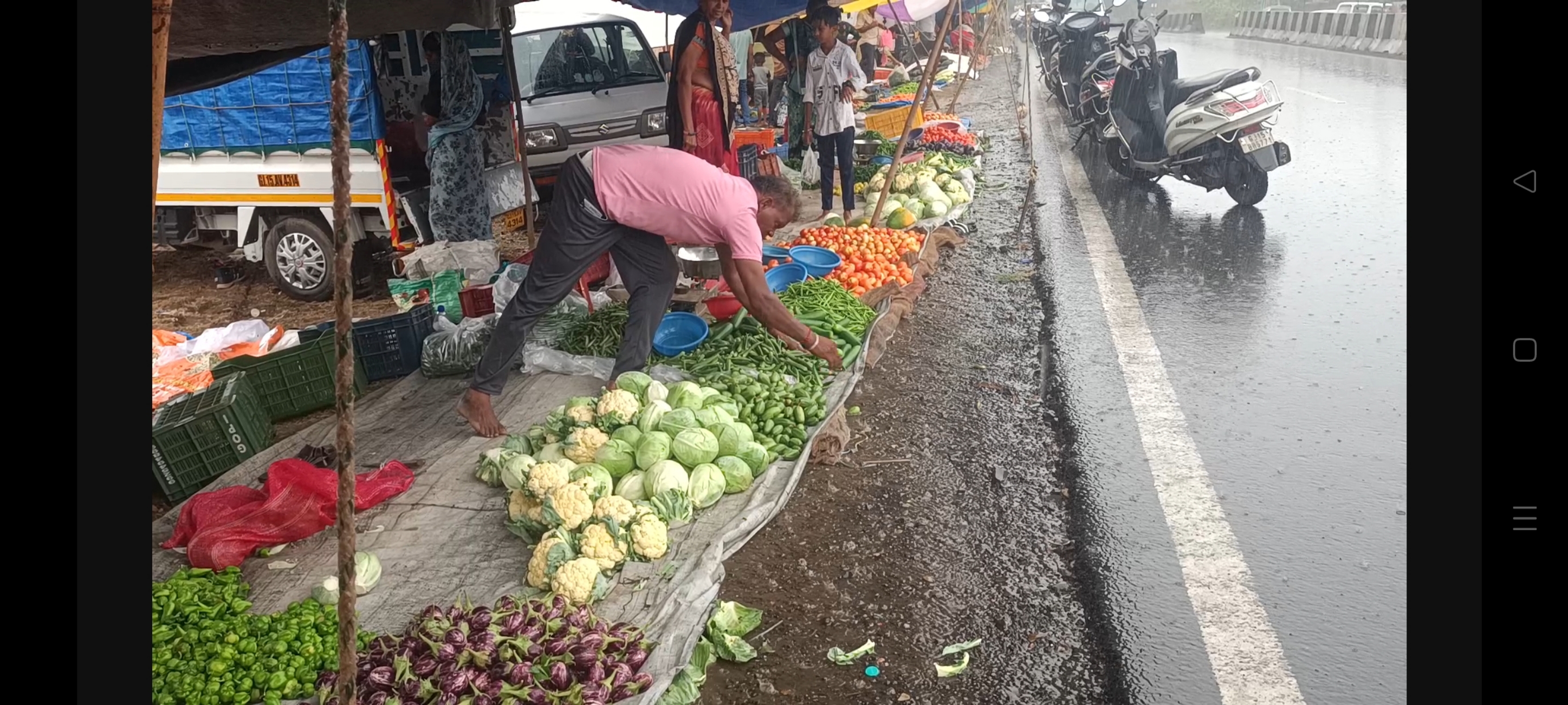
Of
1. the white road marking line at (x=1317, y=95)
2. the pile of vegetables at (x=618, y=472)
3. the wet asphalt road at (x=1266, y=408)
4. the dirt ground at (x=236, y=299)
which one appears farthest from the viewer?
the white road marking line at (x=1317, y=95)

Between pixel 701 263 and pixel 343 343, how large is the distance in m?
4.59

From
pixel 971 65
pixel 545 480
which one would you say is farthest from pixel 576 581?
pixel 971 65

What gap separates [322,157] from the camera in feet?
25.9

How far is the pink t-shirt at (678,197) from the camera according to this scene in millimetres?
4777

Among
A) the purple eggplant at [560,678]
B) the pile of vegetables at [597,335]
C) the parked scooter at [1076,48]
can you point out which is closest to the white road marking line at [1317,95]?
the parked scooter at [1076,48]

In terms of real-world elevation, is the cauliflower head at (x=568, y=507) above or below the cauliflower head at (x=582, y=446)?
below

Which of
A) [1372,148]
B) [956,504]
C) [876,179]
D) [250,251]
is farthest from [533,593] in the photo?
[1372,148]

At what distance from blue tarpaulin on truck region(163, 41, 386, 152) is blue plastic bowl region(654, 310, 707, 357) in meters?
3.43

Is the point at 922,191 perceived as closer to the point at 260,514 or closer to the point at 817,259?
the point at 817,259

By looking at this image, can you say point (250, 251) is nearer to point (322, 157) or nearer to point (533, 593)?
point (322, 157)

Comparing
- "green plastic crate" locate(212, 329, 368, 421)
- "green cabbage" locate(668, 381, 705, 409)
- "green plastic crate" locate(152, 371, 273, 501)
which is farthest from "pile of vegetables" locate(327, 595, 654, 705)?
"green plastic crate" locate(212, 329, 368, 421)

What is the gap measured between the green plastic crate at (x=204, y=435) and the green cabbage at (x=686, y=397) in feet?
A: 7.40

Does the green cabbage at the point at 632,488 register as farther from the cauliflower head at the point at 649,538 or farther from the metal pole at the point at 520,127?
the metal pole at the point at 520,127

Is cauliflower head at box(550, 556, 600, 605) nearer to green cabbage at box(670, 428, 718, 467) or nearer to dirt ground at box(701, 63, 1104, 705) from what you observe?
dirt ground at box(701, 63, 1104, 705)
